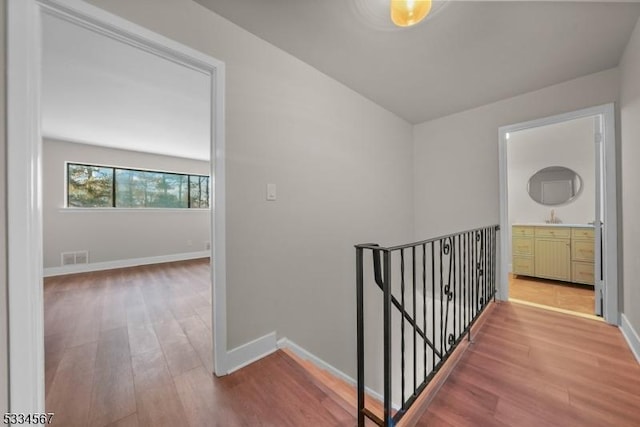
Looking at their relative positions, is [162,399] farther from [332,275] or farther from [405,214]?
[405,214]

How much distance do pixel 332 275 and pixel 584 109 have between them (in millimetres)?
2835

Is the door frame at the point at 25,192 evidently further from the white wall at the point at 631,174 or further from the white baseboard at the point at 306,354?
the white wall at the point at 631,174

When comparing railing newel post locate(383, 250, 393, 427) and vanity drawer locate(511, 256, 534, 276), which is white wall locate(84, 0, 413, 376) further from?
vanity drawer locate(511, 256, 534, 276)

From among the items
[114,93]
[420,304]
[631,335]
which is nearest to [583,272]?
[631,335]

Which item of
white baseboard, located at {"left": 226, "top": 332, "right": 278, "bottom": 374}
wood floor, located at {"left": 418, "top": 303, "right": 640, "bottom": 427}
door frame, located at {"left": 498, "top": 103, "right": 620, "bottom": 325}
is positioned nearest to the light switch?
white baseboard, located at {"left": 226, "top": 332, "right": 278, "bottom": 374}

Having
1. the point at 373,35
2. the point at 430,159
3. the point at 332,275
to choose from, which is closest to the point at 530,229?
the point at 430,159

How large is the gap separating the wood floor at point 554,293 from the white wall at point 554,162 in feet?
3.45

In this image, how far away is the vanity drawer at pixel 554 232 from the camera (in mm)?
3324

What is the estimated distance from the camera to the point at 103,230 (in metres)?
4.34

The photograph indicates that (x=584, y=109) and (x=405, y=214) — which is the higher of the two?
(x=584, y=109)

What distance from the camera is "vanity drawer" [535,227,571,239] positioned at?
10.9ft

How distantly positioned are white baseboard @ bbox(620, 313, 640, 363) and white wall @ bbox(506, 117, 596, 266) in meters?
2.32

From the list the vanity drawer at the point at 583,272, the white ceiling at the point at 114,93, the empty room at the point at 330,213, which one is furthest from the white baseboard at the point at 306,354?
the vanity drawer at the point at 583,272

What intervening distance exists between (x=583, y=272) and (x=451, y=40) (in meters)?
3.67
